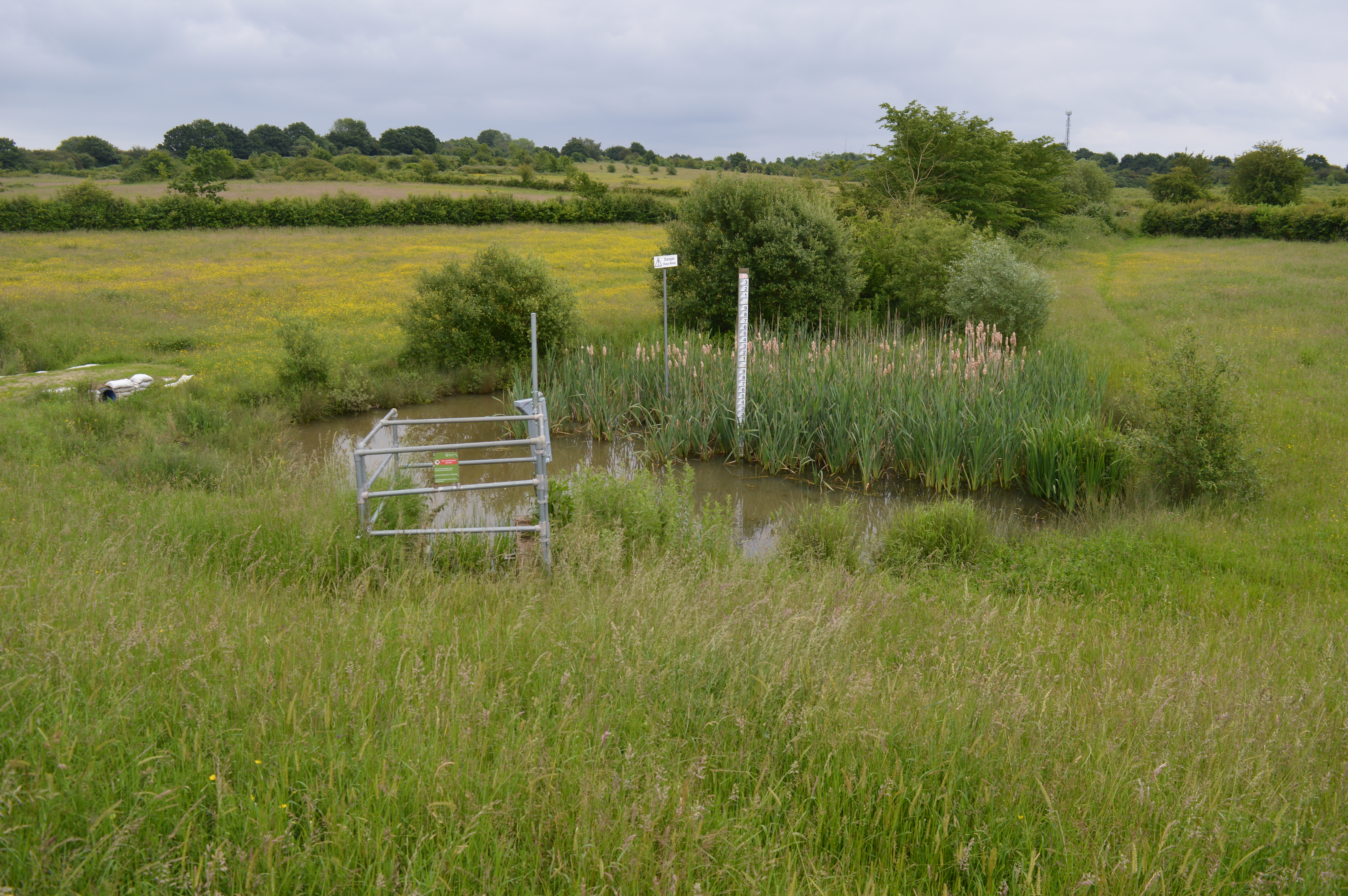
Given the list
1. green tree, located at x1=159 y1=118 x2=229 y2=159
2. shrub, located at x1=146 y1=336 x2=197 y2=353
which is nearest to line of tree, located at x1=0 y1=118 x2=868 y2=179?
green tree, located at x1=159 y1=118 x2=229 y2=159

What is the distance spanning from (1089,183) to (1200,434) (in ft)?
180

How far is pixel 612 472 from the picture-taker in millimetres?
10469

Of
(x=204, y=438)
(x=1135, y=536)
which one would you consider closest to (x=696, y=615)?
(x=1135, y=536)

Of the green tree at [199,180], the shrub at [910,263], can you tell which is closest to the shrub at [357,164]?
the green tree at [199,180]

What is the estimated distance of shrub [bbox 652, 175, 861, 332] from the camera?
53.3 feet

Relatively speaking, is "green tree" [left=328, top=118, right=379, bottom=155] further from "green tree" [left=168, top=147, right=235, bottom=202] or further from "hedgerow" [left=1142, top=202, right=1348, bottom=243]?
"hedgerow" [left=1142, top=202, right=1348, bottom=243]

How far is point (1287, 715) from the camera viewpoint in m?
3.22

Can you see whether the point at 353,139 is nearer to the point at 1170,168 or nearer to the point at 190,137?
the point at 190,137

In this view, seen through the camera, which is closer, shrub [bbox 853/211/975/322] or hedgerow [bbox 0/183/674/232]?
shrub [bbox 853/211/975/322]

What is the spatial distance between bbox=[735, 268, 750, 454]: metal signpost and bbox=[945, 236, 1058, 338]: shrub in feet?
20.0

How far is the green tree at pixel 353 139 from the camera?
9381cm

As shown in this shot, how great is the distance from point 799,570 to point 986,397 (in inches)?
209

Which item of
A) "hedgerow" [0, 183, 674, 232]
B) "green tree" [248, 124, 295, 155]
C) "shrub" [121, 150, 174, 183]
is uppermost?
"green tree" [248, 124, 295, 155]

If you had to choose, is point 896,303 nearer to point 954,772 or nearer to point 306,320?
point 306,320
